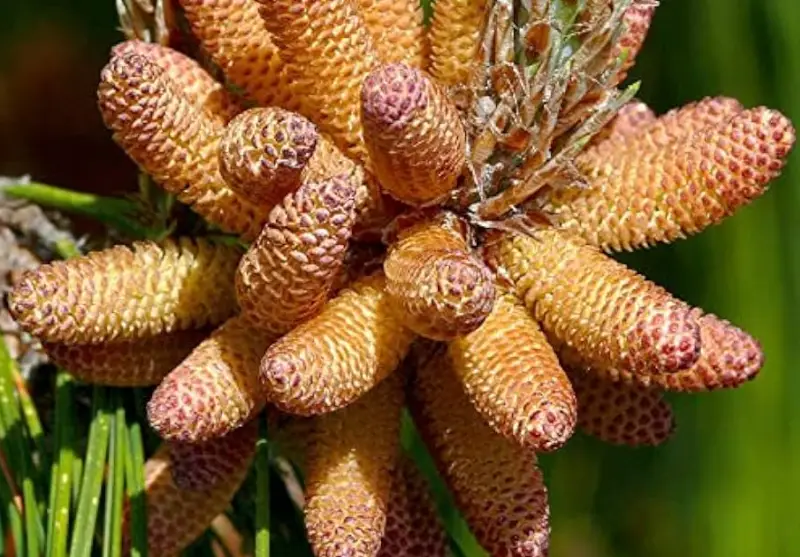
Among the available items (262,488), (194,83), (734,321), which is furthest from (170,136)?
(734,321)

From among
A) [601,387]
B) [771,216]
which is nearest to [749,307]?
[771,216]

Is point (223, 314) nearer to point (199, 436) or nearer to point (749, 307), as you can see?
point (199, 436)

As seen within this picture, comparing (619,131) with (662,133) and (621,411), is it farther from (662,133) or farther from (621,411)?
(621,411)

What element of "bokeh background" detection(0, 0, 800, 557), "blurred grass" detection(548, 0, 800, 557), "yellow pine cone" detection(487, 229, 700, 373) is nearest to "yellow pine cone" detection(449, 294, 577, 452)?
"yellow pine cone" detection(487, 229, 700, 373)

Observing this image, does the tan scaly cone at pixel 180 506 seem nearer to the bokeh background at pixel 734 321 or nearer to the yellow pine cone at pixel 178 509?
the yellow pine cone at pixel 178 509

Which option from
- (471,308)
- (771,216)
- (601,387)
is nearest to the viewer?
(471,308)
